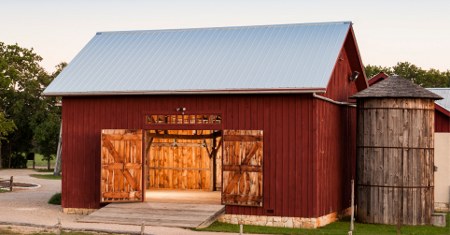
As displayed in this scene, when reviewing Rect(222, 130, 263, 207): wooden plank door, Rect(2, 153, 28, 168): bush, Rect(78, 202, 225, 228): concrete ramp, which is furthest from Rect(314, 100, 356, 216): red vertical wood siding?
Rect(2, 153, 28, 168): bush

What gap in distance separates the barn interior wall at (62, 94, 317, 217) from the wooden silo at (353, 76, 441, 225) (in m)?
3.24

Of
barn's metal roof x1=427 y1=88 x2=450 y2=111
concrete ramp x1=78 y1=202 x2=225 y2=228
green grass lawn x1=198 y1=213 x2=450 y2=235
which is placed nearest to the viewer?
green grass lawn x1=198 y1=213 x2=450 y2=235

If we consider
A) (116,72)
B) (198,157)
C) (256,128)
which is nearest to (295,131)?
(256,128)

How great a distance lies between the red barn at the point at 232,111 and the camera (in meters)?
26.7

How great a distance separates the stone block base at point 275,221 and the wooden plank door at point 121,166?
355cm

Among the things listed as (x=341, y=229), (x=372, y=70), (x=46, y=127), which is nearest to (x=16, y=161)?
(x=46, y=127)

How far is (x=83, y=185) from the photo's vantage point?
29.7 m

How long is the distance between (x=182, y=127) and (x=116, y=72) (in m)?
3.91

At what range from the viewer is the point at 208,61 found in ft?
97.3

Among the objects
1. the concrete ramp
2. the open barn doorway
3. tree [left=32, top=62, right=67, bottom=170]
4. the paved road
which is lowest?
the paved road

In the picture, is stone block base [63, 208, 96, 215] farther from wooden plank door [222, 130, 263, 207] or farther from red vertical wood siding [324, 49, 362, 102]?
red vertical wood siding [324, 49, 362, 102]

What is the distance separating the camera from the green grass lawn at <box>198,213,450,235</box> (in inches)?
982

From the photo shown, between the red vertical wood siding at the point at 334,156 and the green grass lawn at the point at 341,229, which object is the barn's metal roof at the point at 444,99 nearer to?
the red vertical wood siding at the point at 334,156

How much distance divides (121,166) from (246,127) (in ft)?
15.7
